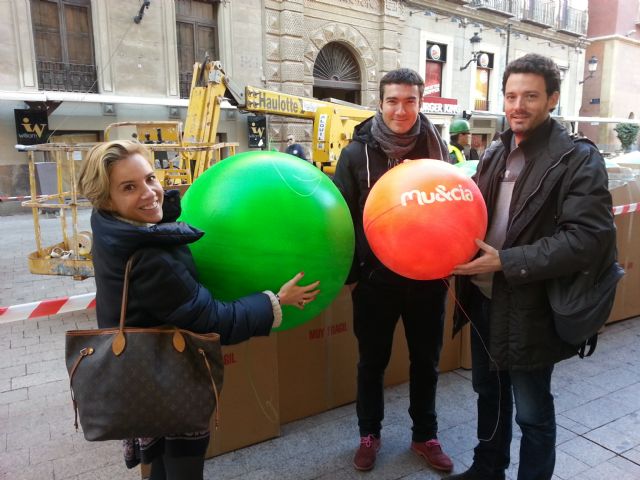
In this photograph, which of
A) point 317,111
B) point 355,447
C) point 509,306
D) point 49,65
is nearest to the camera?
point 509,306

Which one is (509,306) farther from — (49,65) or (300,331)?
(49,65)

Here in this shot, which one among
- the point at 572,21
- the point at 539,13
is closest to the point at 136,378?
the point at 539,13

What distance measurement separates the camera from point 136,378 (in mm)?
1489

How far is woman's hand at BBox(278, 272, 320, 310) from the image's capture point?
1.77 m

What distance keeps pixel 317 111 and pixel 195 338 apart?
7.40m

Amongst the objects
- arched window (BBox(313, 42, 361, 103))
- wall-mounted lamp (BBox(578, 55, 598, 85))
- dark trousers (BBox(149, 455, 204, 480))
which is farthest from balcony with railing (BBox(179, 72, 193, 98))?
wall-mounted lamp (BBox(578, 55, 598, 85))

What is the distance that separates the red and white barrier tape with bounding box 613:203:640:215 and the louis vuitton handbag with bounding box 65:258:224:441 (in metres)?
3.94

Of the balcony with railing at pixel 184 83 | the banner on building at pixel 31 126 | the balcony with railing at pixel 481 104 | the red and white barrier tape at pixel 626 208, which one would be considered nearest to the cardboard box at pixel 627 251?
the red and white barrier tape at pixel 626 208

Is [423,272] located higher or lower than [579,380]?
higher

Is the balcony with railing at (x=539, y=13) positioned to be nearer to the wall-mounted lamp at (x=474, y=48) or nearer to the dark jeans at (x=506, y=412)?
the wall-mounted lamp at (x=474, y=48)

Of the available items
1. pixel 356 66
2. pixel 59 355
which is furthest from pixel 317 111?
pixel 356 66

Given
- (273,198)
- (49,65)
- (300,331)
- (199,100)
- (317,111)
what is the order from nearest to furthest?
1. (273,198)
2. (300,331)
3. (199,100)
4. (317,111)
5. (49,65)

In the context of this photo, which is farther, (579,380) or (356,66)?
(356,66)

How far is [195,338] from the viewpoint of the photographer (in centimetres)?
156
